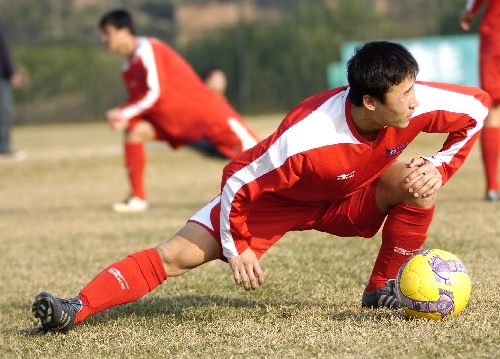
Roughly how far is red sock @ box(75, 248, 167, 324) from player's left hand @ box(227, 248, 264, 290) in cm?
38

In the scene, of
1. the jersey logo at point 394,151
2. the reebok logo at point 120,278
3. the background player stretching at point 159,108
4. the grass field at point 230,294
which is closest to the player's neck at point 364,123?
the jersey logo at point 394,151

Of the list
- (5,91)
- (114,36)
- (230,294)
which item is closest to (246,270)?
(230,294)

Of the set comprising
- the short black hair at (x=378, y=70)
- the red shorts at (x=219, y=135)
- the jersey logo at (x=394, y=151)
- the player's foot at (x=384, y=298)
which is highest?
the short black hair at (x=378, y=70)

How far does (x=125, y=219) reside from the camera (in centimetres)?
803

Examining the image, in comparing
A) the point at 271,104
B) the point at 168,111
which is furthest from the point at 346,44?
the point at 168,111

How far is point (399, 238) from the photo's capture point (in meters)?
4.00

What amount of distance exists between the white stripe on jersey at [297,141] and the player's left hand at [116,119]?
4.23 metres

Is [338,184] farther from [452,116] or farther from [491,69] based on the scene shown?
[491,69]

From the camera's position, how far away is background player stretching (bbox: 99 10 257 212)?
27.4 feet

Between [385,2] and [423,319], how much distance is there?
22546 mm

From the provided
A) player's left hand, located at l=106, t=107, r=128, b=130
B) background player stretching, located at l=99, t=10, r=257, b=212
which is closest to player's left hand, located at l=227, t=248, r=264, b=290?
player's left hand, located at l=106, t=107, r=128, b=130

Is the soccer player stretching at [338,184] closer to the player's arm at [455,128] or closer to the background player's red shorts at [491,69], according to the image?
the player's arm at [455,128]

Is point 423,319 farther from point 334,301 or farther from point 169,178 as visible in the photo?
point 169,178

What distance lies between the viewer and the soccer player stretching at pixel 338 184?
12.0 feet
